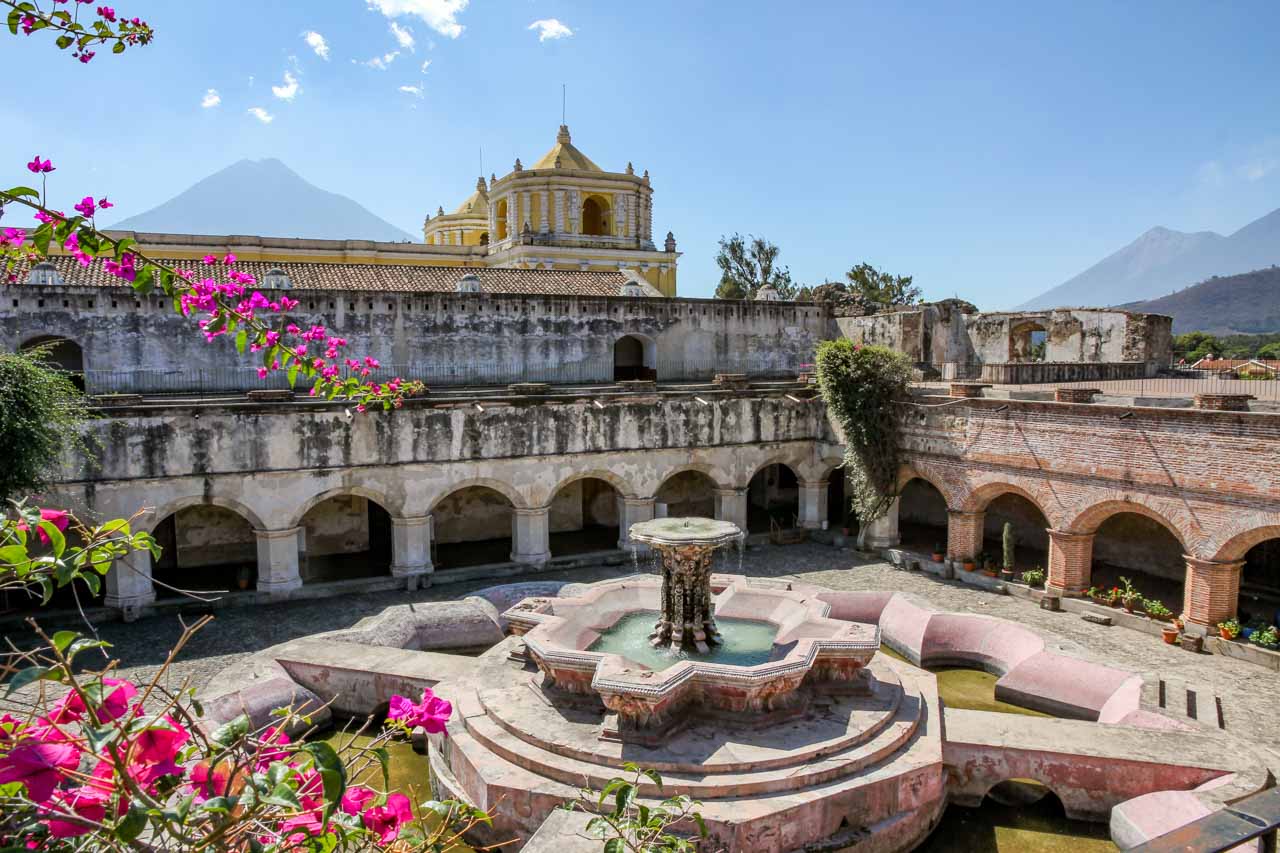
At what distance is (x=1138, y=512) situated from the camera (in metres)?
16.2

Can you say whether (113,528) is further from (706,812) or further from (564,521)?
(564,521)

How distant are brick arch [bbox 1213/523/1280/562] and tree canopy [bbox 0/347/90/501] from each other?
2061 cm

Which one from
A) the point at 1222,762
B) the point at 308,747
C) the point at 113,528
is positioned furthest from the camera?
the point at 1222,762

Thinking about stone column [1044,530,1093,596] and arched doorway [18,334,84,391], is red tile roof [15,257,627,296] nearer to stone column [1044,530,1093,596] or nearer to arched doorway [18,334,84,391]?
Result: arched doorway [18,334,84,391]

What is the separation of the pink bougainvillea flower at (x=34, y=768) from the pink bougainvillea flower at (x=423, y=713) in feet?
4.44

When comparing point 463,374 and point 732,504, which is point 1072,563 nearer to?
point 732,504

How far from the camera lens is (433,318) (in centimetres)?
2383

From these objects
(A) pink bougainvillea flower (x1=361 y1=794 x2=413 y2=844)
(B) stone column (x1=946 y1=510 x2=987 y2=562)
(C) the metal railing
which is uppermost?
(C) the metal railing

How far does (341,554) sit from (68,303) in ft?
29.8

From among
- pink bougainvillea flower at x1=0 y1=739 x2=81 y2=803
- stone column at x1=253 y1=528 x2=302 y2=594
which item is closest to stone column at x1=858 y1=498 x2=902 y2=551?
stone column at x1=253 y1=528 x2=302 y2=594

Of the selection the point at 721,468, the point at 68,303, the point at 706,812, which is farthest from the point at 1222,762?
the point at 68,303

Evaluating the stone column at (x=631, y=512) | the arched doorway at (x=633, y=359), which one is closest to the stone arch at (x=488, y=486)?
the stone column at (x=631, y=512)

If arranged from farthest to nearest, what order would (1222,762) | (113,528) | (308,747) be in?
(1222,762), (113,528), (308,747)

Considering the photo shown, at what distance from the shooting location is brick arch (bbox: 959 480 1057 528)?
1758 cm
